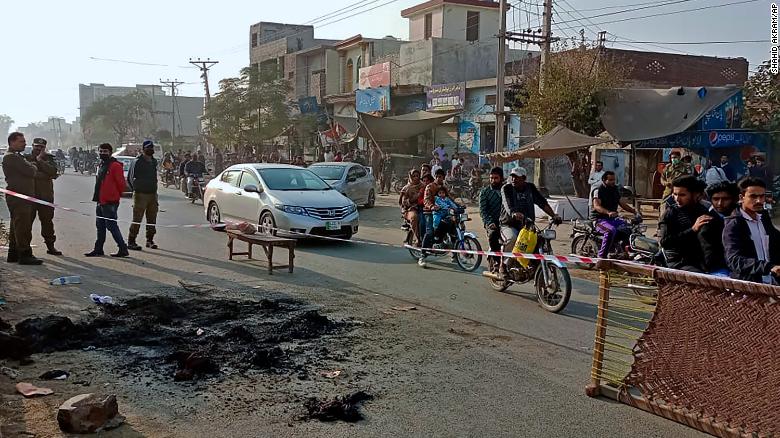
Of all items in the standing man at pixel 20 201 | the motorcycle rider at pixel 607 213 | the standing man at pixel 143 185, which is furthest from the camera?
the standing man at pixel 143 185

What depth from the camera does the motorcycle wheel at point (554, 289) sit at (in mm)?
7953

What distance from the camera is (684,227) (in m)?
6.44

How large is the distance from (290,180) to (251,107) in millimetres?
25992

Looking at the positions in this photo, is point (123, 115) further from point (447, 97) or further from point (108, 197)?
point (108, 197)

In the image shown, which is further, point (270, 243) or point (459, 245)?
point (459, 245)

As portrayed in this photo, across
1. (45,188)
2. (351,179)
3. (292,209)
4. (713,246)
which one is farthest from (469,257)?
(351,179)

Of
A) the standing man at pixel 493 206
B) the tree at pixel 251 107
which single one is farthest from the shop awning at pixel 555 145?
the tree at pixel 251 107

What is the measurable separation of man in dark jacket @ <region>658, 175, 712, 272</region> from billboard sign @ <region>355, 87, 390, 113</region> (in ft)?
91.8

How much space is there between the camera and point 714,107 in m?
18.7

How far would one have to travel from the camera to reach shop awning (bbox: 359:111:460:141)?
92.6ft

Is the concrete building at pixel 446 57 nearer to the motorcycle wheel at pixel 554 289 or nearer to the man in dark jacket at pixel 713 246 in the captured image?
the motorcycle wheel at pixel 554 289

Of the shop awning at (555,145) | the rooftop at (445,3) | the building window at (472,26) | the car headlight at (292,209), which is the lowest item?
the car headlight at (292,209)

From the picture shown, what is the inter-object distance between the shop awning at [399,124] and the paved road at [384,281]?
525 inches

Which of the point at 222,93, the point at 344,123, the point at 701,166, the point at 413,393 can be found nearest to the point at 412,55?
the point at 344,123
